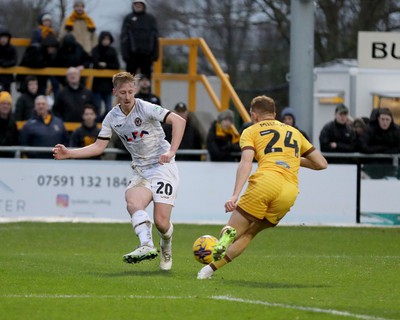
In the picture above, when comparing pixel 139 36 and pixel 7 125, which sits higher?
pixel 139 36

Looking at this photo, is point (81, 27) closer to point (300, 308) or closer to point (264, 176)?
point (264, 176)

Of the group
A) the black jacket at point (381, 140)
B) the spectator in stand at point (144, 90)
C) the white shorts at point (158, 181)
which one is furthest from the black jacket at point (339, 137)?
the white shorts at point (158, 181)

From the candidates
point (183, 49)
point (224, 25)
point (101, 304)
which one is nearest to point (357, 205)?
point (101, 304)

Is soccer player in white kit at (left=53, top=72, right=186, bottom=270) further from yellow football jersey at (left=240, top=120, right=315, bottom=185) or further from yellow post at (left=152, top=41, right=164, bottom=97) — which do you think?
yellow post at (left=152, top=41, right=164, bottom=97)

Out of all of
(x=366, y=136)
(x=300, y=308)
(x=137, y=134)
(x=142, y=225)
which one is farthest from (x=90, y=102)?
(x=300, y=308)

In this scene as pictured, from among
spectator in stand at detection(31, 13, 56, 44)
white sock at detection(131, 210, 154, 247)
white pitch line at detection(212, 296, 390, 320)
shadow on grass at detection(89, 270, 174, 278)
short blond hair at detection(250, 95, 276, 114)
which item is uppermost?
spectator in stand at detection(31, 13, 56, 44)

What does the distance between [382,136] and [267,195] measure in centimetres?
1015

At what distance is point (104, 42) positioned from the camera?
2416 centimetres

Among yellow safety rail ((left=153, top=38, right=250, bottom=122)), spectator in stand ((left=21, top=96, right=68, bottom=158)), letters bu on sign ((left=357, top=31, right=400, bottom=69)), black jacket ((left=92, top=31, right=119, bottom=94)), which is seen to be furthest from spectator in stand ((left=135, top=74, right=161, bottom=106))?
letters bu on sign ((left=357, top=31, right=400, bottom=69))

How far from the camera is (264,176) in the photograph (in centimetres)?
1173

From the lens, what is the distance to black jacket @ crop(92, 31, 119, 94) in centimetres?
2430

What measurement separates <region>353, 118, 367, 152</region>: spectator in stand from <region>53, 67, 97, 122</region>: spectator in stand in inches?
190

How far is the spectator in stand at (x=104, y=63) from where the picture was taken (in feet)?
79.4

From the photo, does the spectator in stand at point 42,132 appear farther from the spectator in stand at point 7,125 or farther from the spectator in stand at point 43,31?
the spectator in stand at point 43,31
